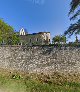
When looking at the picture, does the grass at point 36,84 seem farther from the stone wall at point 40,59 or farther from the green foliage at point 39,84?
the stone wall at point 40,59

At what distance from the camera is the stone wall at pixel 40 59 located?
981 inches

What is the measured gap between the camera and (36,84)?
2123cm

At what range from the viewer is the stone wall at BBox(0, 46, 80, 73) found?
24906mm

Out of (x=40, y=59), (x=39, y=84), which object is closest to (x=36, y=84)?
(x=39, y=84)

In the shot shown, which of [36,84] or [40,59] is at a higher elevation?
[40,59]

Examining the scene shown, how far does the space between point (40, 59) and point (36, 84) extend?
4670mm

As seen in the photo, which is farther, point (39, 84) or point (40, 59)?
point (40, 59)

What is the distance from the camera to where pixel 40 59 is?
25609mm

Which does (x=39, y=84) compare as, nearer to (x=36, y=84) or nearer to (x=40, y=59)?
(x=36, y=84)

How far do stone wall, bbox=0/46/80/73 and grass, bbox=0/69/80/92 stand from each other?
1.03 metres


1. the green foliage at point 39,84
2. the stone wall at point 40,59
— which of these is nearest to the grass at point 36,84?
the green foliage at point 39,84

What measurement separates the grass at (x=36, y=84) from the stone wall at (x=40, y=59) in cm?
103

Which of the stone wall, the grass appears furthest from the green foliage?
the stone wall

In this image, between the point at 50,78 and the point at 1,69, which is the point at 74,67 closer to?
the point at 50,78
